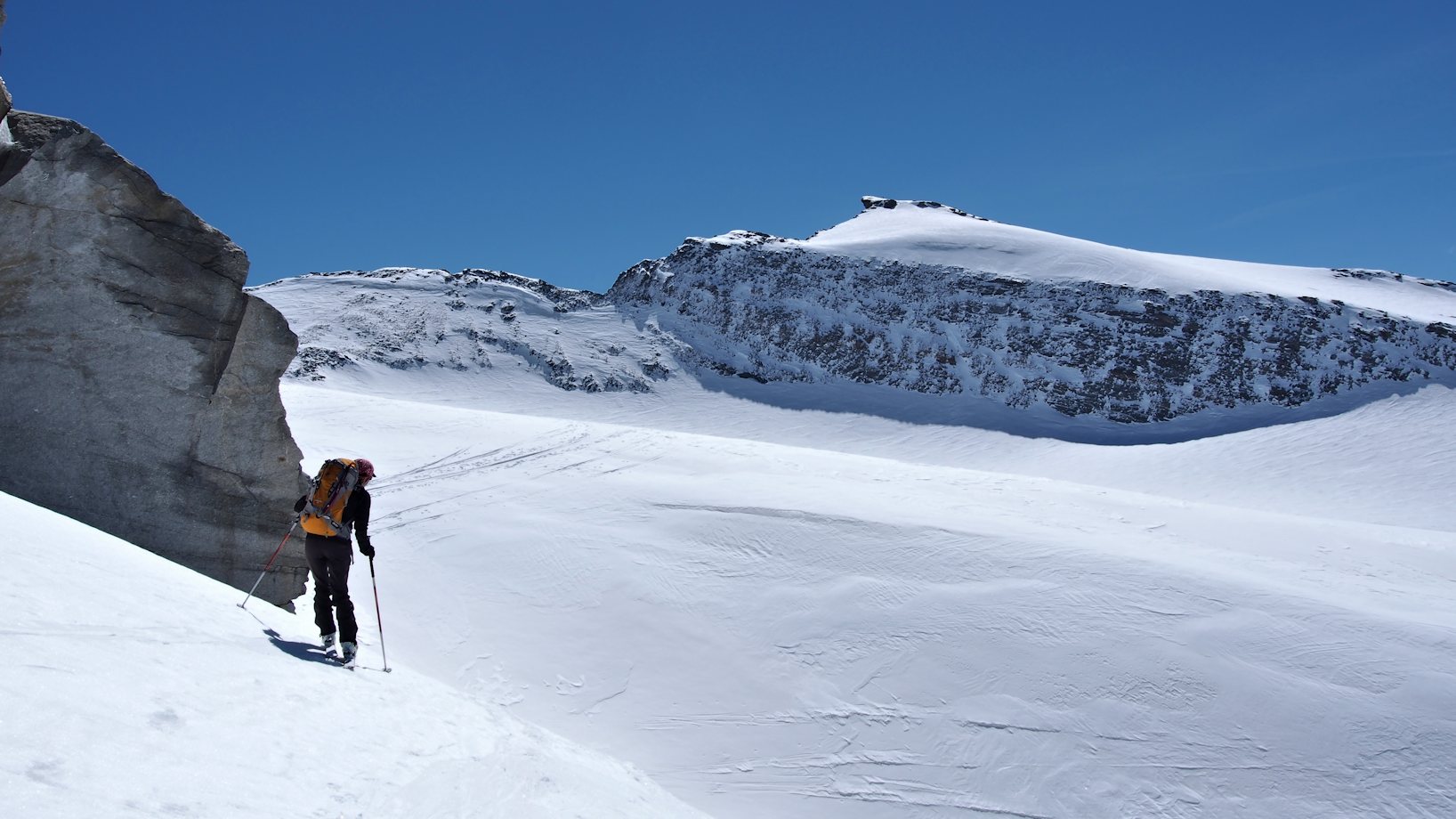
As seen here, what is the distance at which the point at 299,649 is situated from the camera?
6414 millimetres

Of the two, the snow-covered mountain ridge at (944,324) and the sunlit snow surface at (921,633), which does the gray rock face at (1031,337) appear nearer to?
the snow-covered mountain ridge at (944,324)

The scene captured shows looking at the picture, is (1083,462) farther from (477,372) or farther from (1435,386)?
(477,372)

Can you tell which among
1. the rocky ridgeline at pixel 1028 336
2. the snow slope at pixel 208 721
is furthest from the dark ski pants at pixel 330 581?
the rocky ridgeline at pixel 1028 336

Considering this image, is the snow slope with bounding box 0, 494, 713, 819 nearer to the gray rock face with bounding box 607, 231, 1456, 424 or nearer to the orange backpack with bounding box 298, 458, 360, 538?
the orange backpack with bounding box 298, 458, 360, 538

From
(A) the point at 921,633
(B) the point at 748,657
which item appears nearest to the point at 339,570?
(B) the point at 748,657

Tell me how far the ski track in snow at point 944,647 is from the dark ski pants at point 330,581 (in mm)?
2498

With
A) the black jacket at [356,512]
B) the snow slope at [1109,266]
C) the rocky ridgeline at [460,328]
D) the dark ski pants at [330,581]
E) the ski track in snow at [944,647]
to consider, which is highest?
the snow slope at [1109,266]

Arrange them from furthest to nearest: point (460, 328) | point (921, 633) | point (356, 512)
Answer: point (460, 328) → point (921, 633) → point (356, 512)

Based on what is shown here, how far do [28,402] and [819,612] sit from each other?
26.2 feet

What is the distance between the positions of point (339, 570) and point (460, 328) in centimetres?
4150

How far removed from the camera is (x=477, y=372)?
140 feet

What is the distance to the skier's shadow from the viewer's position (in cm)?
618

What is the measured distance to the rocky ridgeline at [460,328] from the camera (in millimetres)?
42531

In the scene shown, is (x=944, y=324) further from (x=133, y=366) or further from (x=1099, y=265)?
(x=133, y=366)
